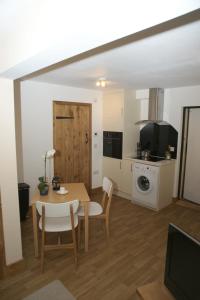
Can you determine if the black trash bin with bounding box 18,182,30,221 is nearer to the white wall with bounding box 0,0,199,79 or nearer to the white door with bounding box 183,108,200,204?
the white wall with bounding box 0,0,199,79

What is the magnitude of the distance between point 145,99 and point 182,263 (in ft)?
12.0

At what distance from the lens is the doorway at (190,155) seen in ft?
13.1

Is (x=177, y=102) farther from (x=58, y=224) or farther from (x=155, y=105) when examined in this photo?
(x=58, y=224)

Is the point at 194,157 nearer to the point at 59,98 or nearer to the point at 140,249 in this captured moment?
the point at 140,249

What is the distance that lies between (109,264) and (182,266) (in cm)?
142

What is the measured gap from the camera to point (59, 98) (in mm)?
3910

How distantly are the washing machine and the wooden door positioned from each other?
1085 mm

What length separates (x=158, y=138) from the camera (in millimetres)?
4422

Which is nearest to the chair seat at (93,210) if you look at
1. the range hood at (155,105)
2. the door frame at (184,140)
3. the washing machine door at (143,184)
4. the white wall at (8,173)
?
the white wall at (8,173)

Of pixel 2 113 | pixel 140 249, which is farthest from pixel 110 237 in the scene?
pixel 2 113

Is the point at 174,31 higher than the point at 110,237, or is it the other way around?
the point at 174,31

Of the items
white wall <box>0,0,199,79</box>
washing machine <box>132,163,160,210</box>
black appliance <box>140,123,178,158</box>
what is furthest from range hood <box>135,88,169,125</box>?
white wall <box>0,0,199,79</box>

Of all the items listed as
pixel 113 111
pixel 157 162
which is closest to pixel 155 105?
pixel 113 111

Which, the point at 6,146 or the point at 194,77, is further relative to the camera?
the point at 194,77
